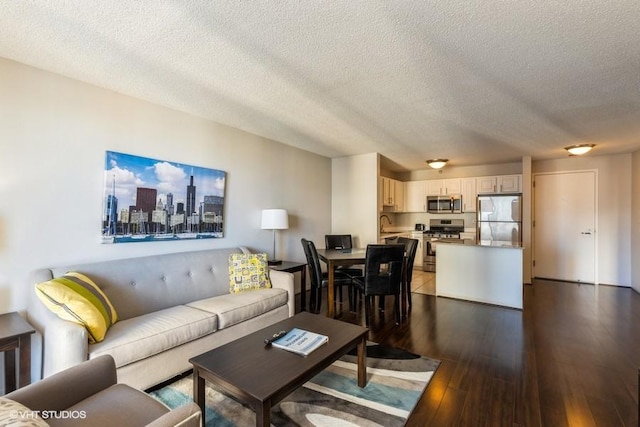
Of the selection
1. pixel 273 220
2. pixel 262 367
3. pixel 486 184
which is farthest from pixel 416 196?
pixel 262 367

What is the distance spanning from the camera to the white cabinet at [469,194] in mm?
6207

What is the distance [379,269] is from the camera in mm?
3355

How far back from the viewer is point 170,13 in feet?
5.31

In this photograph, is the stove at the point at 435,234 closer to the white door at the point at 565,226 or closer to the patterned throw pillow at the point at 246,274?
the white door at the point at 565,226

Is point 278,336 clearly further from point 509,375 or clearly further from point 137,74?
point 137,74

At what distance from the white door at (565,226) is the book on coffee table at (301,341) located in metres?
5.80

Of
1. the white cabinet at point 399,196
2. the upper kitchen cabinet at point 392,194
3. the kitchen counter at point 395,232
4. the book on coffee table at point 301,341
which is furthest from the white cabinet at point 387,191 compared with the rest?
the book on coffee table at point 301,341

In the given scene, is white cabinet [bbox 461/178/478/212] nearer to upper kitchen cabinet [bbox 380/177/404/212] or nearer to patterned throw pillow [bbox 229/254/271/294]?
upper kitchen cabinet [bbox 380/177/404/212]

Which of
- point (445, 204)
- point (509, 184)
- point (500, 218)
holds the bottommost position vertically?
point (500, 218)

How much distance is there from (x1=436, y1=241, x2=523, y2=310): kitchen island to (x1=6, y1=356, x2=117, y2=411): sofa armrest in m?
4.24

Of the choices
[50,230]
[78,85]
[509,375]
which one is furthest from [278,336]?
A: [78,85]

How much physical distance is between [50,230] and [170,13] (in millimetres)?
1919

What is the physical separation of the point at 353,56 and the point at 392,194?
178 inches

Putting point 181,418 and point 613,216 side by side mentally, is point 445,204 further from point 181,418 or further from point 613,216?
point 181,418
